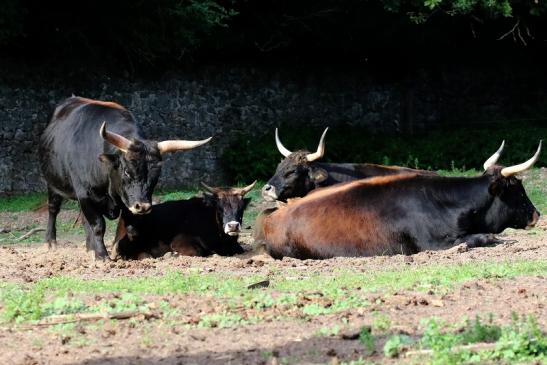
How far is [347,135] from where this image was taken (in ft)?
95.0

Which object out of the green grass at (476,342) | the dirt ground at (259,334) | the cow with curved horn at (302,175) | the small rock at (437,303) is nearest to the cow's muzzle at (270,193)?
the cow with curved horn at (302,175)

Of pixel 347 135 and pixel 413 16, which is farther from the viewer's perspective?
pixel 347 135

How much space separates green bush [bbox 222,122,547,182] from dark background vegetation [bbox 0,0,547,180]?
0.03 meters

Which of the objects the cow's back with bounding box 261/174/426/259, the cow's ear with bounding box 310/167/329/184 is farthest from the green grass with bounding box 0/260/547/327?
the cow's ear with bounding box 310/167/329/184

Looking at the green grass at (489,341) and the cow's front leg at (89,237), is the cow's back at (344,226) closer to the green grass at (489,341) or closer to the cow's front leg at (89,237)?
the cow's front leg at (89,237)

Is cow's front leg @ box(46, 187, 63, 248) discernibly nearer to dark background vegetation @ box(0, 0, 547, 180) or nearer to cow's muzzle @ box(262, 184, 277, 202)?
cow's muzzle @ box(262, 184, 277, 202)

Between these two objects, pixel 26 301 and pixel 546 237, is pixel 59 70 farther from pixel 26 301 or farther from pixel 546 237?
pixel 26 301

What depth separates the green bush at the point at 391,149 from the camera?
2702 centimetres

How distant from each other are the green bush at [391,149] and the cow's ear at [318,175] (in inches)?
391

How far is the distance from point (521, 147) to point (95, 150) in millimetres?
14975

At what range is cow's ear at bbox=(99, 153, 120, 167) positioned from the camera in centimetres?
1383

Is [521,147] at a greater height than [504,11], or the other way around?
[504,11]

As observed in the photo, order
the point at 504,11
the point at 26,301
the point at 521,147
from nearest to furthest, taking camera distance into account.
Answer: the point at 26,301 < the point at 504,11 < the point at 521,147

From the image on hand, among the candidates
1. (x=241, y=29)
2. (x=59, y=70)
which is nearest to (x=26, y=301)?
(x=59, y=70)
